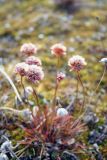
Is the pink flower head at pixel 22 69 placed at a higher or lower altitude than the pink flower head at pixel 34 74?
higher

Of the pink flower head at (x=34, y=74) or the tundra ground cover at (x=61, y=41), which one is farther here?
the tundra ground cover at (x=61, y=41)

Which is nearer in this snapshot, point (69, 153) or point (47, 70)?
point (69, 153)

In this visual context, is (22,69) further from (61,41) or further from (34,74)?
(61,41)

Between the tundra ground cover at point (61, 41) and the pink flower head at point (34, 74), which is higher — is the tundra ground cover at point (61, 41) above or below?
below

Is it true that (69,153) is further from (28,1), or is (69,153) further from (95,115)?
(28,1)

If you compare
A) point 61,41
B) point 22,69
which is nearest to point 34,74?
point 22,69

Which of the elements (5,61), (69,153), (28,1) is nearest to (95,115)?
(69,153)

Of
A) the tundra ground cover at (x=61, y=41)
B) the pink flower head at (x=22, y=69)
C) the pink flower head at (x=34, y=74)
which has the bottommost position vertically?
the tundra ground cover at (x=61, y=41)

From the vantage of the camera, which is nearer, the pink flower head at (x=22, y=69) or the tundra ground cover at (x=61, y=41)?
the pink flower head at (x=22, y=69)

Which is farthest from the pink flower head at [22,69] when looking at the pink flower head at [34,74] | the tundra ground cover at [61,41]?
the tundra ground cover at [61,41]

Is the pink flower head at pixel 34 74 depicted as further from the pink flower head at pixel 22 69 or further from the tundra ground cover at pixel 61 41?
the tundra ground cover at pixel 61 41

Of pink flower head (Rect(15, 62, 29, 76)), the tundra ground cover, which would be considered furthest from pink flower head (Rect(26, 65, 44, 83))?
the tundra ground cover
